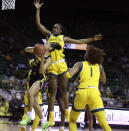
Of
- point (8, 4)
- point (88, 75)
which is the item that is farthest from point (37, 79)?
point (8, 4)

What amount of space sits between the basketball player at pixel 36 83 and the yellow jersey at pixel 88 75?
91cm

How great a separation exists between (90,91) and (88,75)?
314 mm

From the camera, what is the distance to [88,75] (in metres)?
5.59

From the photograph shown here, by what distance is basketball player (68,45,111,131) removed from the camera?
539 cm

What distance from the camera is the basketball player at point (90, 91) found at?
5391 millimetres

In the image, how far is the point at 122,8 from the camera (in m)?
17.6

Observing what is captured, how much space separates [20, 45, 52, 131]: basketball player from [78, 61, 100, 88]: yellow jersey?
0.91 meters

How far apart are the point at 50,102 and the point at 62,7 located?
553 inches

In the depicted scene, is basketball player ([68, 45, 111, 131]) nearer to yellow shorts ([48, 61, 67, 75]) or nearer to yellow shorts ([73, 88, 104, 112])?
yellow shorts ([73, 88, 104, 112])

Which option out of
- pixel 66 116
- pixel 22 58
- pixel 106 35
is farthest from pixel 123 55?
pixel 66 116

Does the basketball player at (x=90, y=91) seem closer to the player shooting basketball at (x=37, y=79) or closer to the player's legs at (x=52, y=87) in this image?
the player shooting basketball at (x=37, y=79)

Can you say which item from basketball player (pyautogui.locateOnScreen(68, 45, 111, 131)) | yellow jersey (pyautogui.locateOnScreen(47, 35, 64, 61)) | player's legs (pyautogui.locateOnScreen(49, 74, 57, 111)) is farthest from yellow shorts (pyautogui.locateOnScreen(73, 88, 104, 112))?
yellow jersey (pyautogui.locateOnScreen(47, 35, 64, 61))

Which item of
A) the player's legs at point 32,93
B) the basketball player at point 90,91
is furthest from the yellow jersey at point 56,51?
the basketball player at point 90,91

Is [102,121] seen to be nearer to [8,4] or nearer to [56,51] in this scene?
[56,51]
